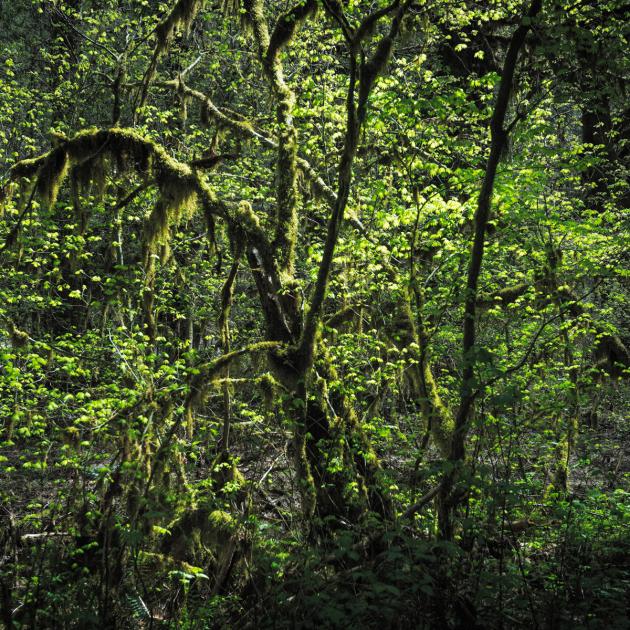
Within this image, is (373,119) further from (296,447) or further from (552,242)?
(296,447)

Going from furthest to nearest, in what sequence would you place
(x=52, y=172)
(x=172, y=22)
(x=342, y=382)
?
(x=172, y=22) < (x=342, y=382) < (x=52, y=172)

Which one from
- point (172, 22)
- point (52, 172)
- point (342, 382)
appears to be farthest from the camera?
point (172, 22)

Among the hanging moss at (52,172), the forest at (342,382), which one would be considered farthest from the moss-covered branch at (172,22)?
the hanging moss at (52,172)

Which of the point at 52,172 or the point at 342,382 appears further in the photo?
the point at 342,382

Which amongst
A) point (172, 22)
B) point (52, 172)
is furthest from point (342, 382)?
point (172, 22)

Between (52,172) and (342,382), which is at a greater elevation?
(52,172)

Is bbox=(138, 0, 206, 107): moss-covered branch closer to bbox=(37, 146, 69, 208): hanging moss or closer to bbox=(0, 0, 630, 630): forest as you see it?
bbox=(0, 0, 630, 630): forest

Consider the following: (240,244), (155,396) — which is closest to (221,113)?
(240,244)

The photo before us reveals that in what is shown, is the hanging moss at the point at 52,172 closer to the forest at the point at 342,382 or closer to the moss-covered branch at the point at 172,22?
the forest at the point at 342,382

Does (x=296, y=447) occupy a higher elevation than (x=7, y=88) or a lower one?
lower

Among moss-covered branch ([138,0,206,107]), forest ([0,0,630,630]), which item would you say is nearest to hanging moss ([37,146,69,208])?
forest ([0,0,630,630])

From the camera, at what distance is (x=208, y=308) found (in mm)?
13844

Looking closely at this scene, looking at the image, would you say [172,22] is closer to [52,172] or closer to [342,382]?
[52,172]

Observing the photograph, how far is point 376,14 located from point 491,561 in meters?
6.13
